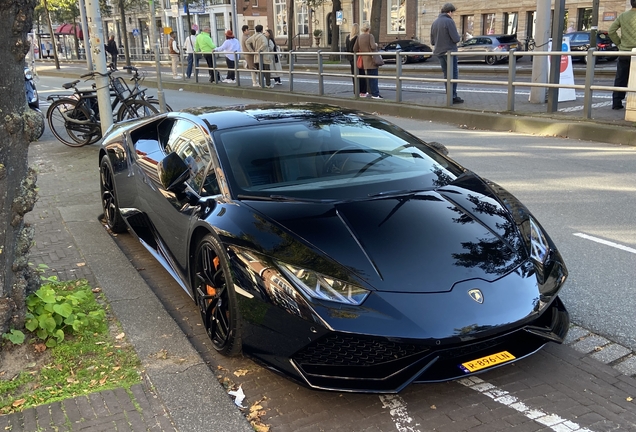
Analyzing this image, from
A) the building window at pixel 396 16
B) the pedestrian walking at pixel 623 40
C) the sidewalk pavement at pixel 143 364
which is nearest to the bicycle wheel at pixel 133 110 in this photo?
the sidewalk pavement at pixel 143 364

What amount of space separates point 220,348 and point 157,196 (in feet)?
4.99

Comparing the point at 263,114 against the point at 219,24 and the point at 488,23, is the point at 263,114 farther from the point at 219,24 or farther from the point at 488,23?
the point at 219,24

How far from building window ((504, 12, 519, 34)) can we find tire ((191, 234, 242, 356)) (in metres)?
45.5

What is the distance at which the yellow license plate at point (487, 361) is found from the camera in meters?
2.87

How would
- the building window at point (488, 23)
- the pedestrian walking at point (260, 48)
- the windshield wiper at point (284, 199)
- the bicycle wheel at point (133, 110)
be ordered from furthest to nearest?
the building window at point (488, 23)
the pedestrian walking at point (260, 48)
the bicycle wheel at point (133, 110)
the windshield wiper at point (284, 199)

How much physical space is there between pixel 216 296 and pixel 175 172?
103cm

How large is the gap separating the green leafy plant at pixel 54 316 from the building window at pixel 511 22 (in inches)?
1799

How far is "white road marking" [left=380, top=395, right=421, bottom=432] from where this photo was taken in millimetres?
2852

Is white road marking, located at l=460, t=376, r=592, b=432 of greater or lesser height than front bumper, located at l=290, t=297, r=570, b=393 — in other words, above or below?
below

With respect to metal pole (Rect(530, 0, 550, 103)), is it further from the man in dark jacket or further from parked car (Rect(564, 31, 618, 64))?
parked car (Rect(564, 31, 618, 64))

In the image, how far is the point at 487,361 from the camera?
115 inches

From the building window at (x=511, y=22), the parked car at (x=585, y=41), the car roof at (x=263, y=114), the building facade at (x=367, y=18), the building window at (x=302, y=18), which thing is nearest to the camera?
the car roof at (x=263, y=114)

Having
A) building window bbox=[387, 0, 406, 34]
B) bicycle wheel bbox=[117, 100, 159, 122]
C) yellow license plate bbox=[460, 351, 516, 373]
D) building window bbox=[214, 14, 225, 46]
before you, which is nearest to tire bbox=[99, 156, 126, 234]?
yellow license plate bbox=[460, 351, 516, 373]

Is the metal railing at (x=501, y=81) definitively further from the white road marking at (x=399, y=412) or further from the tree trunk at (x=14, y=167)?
the white road marking at (x=399, y=412)
